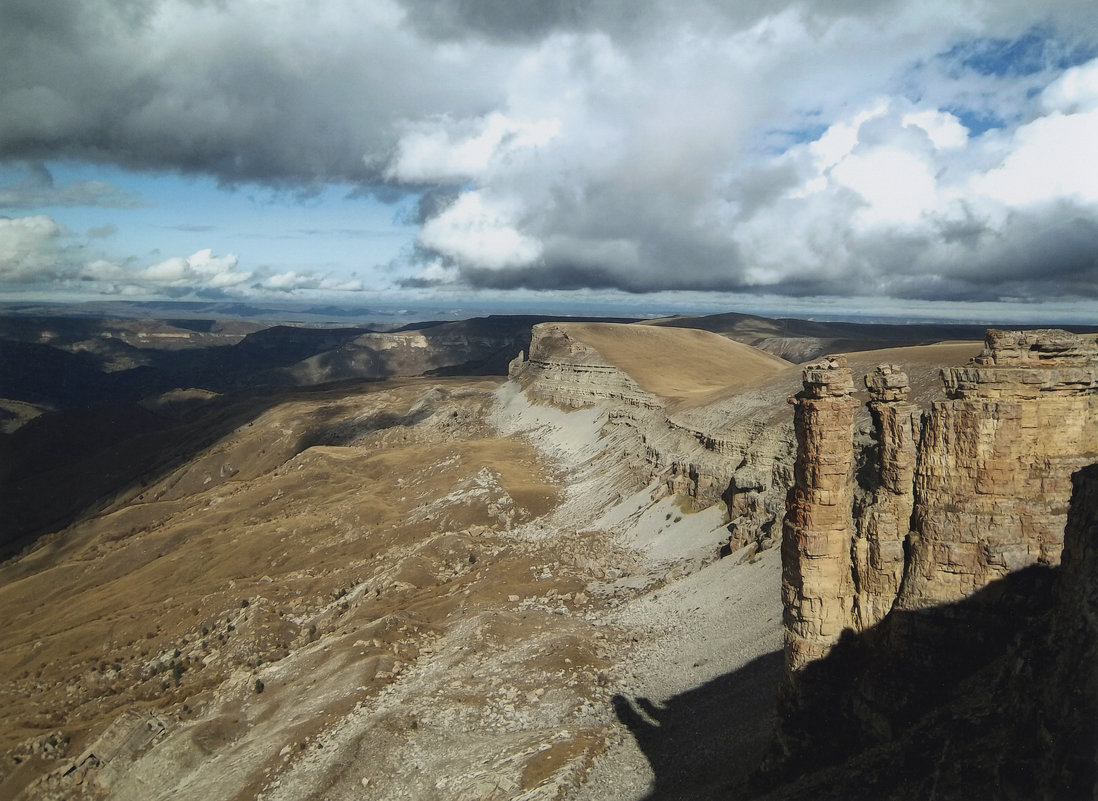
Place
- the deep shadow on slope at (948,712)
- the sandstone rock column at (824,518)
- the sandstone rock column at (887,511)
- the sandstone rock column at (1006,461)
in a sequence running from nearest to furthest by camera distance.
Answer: the deep shadow on slope at (948,712), the sandstone rock column at (1006,461), the sandstone rock column at (887,511), the sandstone rock column at (824,518)

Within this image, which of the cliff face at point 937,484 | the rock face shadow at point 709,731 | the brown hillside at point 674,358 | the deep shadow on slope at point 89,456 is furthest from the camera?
the deep shadow on slope at point 89,456

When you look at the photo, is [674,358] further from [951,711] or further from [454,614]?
[951,711]

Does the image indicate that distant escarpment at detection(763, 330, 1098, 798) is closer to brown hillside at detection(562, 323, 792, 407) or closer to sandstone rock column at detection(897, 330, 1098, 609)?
sandstone rock column at detection(897, 330, 1098, 609)

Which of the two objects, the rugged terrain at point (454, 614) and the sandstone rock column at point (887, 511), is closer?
the sandstone rock column at point (887, 511)

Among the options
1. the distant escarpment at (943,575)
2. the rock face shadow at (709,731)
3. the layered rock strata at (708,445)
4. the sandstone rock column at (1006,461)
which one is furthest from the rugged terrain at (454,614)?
the sandstone rock column at (1006,461)

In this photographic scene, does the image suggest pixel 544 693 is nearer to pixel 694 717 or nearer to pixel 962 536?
pixel 694 717

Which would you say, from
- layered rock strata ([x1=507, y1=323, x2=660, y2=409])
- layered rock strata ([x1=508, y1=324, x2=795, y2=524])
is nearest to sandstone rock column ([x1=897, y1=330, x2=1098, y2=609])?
layered rock strata ([x1=508, y1=324, x2=795, y2=524])

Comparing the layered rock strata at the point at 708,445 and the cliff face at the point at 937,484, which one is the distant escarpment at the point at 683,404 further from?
the cliff face at the point at 937,484
